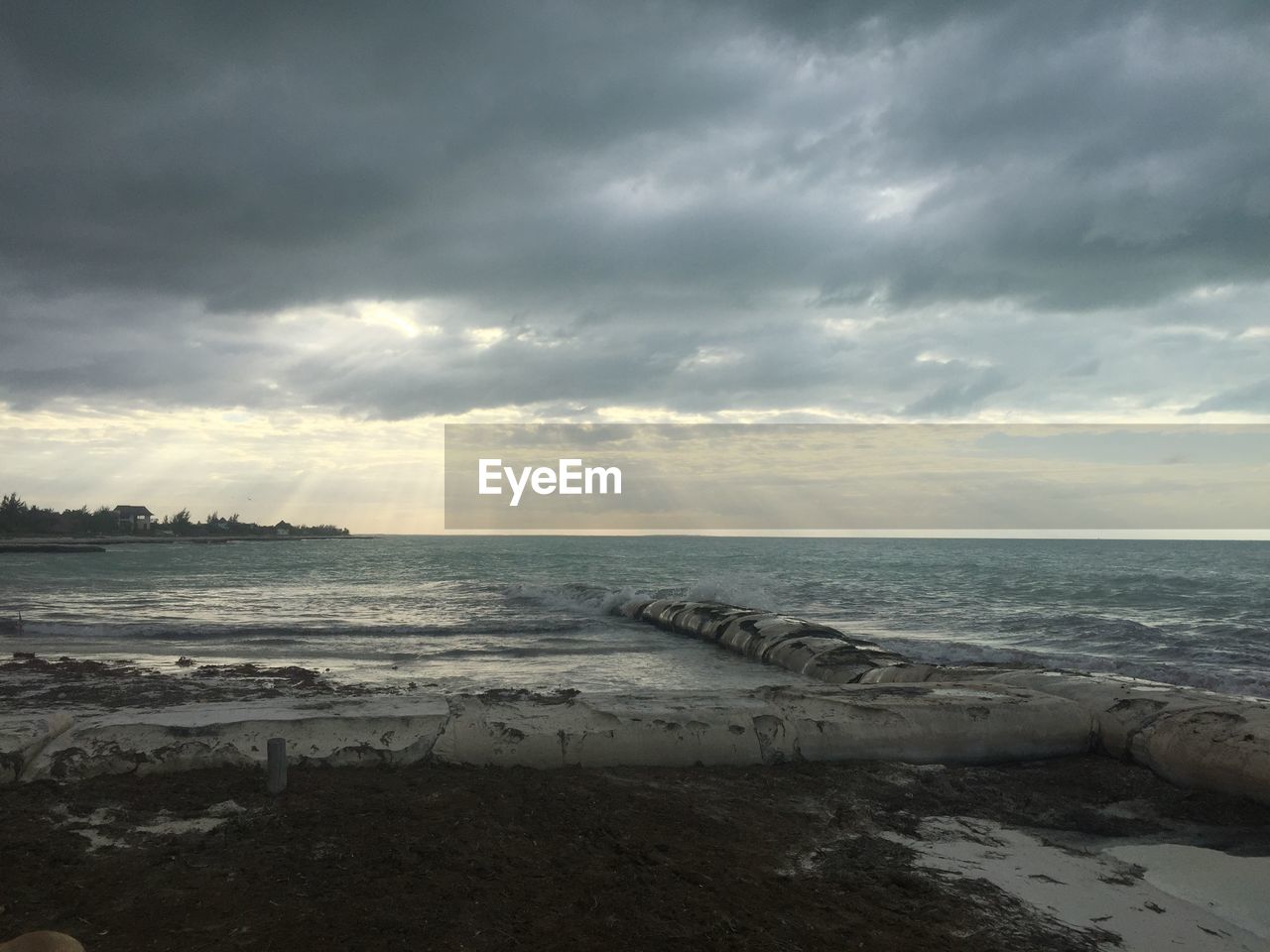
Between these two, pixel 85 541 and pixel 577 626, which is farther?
pixel 85 541

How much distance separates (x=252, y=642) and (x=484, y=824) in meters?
13.0

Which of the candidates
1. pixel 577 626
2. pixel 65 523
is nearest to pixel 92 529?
pixel 65 523

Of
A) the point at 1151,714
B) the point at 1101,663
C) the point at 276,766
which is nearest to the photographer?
the point at 276,766

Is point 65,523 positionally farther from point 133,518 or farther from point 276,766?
point 276,766

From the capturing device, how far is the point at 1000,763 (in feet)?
23.6

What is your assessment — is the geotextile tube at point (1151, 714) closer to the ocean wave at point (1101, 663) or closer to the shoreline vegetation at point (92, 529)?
the ocean wave at point (1101, 663)

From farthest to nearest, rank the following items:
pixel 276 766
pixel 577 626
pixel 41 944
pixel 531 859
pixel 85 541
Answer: pixel 85 541
pixel 577 626
pixel 276 766
pixel 531 859
pixel 41 944

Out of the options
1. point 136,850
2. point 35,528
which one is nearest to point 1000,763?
point 136,850

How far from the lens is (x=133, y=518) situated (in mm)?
102000

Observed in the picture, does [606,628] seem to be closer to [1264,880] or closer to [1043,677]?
[1043,677]

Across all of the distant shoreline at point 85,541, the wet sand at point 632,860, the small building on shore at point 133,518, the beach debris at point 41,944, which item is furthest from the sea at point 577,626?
the small building on shore at point 133,518

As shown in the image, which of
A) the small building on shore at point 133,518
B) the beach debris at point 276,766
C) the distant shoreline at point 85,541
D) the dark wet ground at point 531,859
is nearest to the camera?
the dark wet ground at point 531,859

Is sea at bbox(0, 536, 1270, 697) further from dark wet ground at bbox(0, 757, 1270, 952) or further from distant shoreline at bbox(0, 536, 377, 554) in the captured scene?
distant shoreline at bbox(0, 536, 377, 554)

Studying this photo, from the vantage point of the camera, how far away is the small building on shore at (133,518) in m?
98.9
